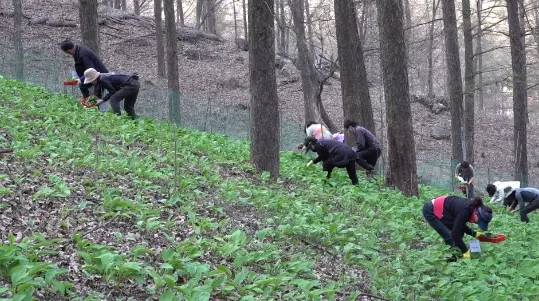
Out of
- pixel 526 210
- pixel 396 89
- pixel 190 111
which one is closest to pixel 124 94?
pixel 190 111

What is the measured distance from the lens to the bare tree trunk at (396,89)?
38.8ft

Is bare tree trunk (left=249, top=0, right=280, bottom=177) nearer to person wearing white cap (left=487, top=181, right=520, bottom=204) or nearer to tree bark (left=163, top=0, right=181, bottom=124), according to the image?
person wearing white cap (left=487, top=181, right=520, bottom=204)

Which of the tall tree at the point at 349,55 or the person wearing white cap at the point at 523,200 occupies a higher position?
the tall tree at the point at 349,55

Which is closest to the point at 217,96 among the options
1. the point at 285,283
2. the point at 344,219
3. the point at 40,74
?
the point at 40,74

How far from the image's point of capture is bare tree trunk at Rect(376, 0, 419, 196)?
11.8m

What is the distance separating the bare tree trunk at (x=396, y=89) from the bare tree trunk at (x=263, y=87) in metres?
2.50

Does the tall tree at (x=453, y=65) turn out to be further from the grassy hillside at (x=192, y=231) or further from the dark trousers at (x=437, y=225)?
the dark trousers at (x=437, y=225)

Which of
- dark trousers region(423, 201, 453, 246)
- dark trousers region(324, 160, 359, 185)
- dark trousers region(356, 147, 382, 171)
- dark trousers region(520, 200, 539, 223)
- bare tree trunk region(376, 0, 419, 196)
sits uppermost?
bare tree trunk region(376, 0, 419, 196)

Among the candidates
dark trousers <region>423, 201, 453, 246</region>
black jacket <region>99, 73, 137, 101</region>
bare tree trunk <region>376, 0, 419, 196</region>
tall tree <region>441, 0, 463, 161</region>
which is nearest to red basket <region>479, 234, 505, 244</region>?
dark trousers <region>423, 201, 453, 246</region>

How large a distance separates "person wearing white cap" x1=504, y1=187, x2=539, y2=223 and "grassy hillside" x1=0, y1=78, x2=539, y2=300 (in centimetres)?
243

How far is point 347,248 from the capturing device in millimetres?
7375

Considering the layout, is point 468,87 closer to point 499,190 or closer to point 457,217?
point 499,190

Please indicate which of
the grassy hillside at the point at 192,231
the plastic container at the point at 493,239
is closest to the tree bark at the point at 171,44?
the grassy hillside at the point at 192,231

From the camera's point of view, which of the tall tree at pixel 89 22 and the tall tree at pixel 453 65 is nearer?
the tall tree at pixel 89 22
